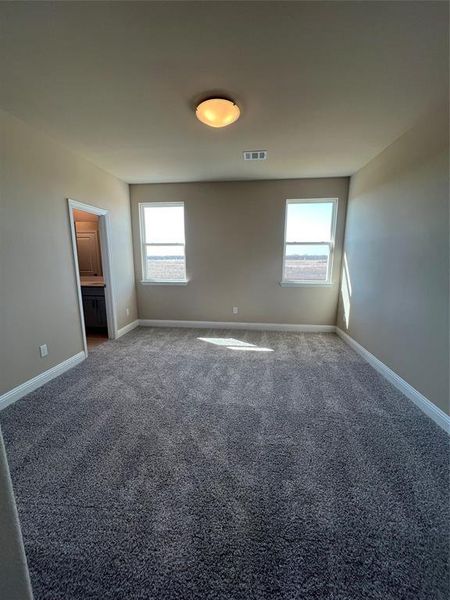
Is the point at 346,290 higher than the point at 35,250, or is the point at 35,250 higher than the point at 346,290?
the point at 35,250

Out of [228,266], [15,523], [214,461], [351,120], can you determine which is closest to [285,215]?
[228,266]

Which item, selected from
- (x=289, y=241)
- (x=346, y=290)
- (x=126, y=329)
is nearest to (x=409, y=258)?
(x=346, y=290)

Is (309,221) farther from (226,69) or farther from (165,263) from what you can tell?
(226,69)

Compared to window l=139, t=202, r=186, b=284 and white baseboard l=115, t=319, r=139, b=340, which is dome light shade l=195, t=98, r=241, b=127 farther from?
white baseboard l=115, t=319, r=139, b=340

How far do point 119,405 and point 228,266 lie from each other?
9.52 feet

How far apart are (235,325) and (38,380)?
3.00 meters

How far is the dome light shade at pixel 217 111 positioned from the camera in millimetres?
1957

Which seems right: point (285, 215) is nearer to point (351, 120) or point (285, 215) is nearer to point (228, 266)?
point (228, 266)

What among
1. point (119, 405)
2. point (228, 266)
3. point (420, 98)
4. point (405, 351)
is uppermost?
point (420, 98)

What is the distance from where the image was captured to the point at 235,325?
4629 mm

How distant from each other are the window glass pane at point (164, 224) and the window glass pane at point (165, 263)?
146mm

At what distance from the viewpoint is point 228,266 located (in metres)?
4.48

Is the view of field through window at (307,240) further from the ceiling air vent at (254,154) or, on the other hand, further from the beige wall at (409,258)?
the ceiling air vent at (254,154)

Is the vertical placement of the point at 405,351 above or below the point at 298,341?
above
